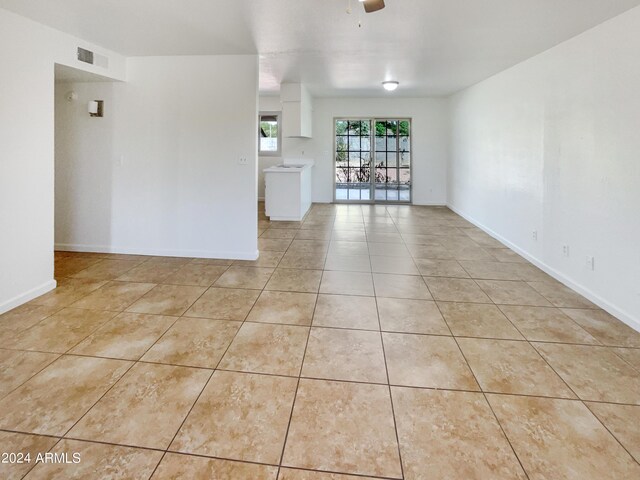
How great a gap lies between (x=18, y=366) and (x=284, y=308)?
1.74 m

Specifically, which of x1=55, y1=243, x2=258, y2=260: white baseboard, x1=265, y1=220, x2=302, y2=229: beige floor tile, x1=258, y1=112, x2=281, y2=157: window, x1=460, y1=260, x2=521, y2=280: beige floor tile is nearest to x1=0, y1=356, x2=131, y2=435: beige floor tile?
x1=55, y1=243, x2=258, y2=260: white baseboard

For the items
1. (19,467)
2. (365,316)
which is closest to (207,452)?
(19,467)

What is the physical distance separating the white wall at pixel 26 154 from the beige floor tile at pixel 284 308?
78.7 inches

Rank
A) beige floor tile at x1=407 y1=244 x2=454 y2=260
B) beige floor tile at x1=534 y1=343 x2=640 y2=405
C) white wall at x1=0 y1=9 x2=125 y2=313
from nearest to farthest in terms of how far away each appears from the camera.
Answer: beige floor tile at x1=534 y1=343 x2=640 y2=405 → white wall at x1=0 y1=9 x2=125 y2=313 → beige floor tile at x1=407 y1=244 x2=454 y2=260

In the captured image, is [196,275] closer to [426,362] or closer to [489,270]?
[426,362]

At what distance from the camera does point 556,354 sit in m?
2.35

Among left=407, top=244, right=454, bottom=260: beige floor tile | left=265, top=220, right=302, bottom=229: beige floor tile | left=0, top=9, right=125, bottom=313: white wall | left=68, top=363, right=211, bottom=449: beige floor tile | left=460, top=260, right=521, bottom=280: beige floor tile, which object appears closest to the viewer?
left=68, top=363, right=211, bottom=449: beige floor tile

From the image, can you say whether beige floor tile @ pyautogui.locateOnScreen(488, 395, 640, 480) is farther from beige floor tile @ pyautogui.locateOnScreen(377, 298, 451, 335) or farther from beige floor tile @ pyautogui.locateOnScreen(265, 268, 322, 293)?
beige floor tile @ pyautogui.locateOnScreen(265, 268, 322, 293)

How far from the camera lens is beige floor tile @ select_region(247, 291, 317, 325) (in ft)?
9.32

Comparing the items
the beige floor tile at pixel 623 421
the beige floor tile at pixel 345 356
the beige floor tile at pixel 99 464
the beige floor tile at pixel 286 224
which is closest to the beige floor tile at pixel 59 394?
the beige floor tile at pixel 99 464

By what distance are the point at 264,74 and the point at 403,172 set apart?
4.40 m

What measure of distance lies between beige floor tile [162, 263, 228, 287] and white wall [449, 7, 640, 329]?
11.6ft

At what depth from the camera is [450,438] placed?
1.63 metres

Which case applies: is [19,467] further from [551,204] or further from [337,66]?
[337,66]
